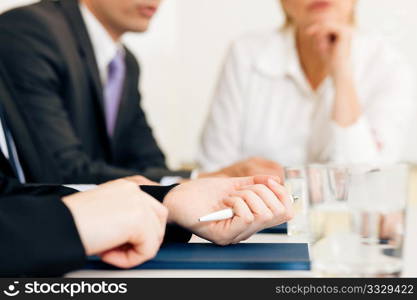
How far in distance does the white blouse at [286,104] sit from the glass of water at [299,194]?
1.13 m

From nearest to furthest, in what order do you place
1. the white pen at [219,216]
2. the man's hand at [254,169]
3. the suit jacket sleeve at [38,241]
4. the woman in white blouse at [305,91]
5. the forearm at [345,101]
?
the suit jacket sleeve at [38,241] < the white pen at [219,216] < the man's hand at [254,169] < the forearm at [345,101] < the woman in white blouse at [305,91]

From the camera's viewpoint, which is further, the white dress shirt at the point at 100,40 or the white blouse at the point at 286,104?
the white blouse at the point at 286,104

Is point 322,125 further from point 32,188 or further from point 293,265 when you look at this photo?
point 293,265

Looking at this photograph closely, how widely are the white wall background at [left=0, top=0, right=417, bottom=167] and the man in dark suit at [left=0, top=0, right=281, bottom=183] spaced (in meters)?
2.13

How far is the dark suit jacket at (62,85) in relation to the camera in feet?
4.70

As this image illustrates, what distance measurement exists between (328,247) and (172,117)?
3713 millimetres

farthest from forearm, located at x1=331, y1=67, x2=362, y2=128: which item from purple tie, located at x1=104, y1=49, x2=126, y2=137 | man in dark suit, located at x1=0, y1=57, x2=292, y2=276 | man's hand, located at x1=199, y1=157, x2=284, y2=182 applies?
man in dark suit, located at x1=0, y1=57, x2=292, y2=276

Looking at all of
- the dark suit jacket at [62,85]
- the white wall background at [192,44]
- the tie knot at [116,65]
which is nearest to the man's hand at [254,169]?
the dark suit jacket at [62,85]

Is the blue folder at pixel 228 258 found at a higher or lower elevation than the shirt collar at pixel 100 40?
lower

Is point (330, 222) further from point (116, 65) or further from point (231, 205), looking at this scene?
point (116, 65)

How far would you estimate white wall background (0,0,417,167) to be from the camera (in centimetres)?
408

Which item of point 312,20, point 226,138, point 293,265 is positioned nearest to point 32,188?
point 293,265

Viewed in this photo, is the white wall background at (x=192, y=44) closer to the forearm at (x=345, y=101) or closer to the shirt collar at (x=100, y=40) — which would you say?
the shirt collar at (x=100, y=40)

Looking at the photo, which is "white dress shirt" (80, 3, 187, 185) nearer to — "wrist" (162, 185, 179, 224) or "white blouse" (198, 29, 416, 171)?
"white blouse" (198, 29, 416, 171)
